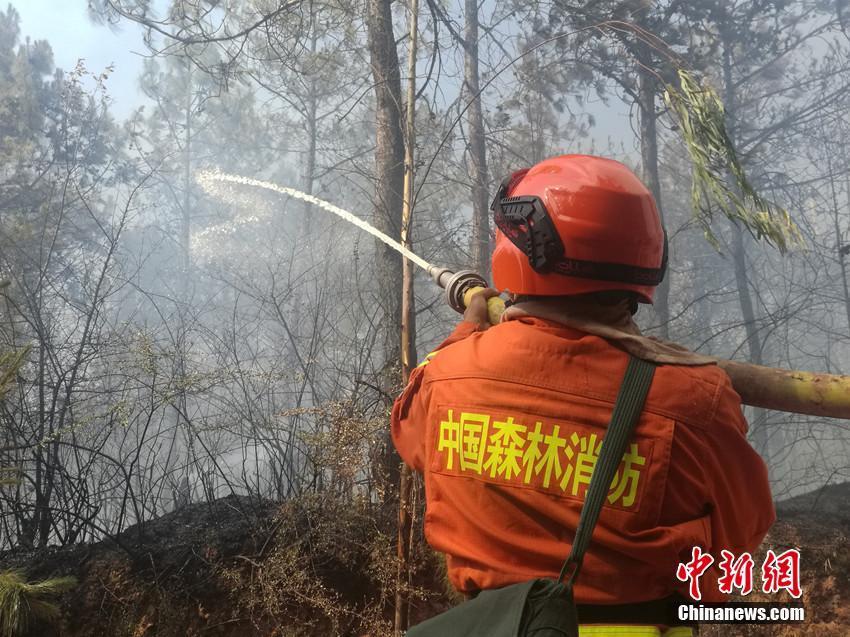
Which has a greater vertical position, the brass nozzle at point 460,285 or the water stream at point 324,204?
the water stream at point 324,204

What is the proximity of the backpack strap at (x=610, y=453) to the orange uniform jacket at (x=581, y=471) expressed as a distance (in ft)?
0.10

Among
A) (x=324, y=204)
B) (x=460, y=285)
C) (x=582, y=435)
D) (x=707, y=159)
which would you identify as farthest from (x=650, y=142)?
(x=582, y=435)

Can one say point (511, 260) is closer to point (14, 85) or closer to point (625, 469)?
point (625, 469)

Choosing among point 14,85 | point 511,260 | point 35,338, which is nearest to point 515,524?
point 511,260

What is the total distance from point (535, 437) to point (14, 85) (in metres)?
8.06

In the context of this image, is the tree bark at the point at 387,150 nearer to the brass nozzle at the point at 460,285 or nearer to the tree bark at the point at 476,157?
the tree bark at the point at 476,157

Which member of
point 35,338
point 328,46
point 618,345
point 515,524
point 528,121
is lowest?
point 515,524

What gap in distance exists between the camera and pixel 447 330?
6.83 meters

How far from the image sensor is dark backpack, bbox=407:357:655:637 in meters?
1.01

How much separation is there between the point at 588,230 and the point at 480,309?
Answer: 0.51 meters

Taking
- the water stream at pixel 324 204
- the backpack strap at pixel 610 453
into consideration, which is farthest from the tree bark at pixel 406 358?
the backpack strap at pixel 610 453

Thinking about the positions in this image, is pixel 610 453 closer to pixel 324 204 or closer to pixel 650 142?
pixel 324 204

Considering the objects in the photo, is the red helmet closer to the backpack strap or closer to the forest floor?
the backpack strap

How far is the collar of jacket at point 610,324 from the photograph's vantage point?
1220 millimetres
